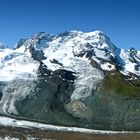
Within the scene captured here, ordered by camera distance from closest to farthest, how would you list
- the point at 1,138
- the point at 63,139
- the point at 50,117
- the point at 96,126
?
the point at 1,138
the point at 63,139
the point at 96,126
the point at 50,117

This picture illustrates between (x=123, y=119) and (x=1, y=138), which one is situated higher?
(x=123, y=119)

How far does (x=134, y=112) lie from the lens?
197750mm

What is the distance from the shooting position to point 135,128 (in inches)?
7288

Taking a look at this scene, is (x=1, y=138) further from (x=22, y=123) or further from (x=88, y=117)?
(x=88, y=117)

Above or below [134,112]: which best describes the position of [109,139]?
below

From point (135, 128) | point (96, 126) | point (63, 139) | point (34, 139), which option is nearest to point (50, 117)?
point (96, 126)

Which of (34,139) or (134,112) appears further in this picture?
(134,112)

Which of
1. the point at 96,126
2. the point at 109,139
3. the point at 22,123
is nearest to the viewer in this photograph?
the point at 109,139

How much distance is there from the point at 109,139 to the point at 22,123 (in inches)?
1439

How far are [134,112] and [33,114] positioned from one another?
38685 millimetres

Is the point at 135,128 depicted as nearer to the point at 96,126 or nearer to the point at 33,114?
the point at 96,126

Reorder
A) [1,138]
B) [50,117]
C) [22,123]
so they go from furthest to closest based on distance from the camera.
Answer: [50,117] < [22,123] < [1,138]

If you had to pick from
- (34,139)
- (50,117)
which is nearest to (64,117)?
(50,117)

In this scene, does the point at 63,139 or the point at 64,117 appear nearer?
the point at 63,139
